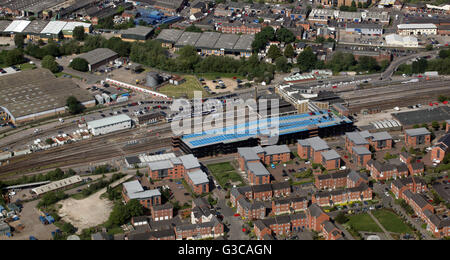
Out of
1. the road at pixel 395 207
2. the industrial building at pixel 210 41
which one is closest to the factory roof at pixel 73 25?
the industrial building at pixel 210 41

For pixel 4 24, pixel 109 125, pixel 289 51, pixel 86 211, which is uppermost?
pixel 4 24

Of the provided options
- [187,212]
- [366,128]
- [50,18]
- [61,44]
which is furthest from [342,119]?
[50,18]

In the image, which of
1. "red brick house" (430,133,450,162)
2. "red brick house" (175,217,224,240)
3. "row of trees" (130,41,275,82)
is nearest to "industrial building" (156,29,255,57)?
"row of trees" (130,41,275,82)

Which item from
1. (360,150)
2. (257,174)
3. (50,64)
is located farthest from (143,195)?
(50,64)

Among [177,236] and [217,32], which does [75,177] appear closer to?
[177,236]

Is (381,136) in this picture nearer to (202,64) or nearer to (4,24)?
(202,64)

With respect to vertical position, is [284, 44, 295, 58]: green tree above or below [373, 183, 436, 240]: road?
above

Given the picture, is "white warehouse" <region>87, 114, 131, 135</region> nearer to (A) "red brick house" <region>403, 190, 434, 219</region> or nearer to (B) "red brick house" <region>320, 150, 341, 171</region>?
(B) "red brick house" <region>320, 150, 341, 171</region>
